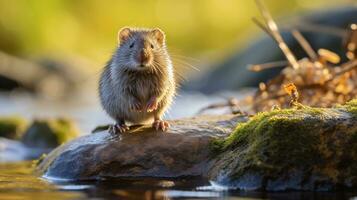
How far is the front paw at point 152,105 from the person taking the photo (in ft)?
25.9

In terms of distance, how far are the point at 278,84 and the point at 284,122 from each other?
11.2 ft

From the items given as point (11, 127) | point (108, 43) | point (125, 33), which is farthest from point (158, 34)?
point (108, 43)

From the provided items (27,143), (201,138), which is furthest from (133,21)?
(201,138)

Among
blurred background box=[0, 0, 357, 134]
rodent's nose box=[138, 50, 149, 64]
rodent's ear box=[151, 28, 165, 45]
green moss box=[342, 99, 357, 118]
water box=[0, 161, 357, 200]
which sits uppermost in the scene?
blurred background box=[0, 0, 357, 134]

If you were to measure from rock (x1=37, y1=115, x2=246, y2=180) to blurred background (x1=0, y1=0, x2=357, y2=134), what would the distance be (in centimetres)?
575

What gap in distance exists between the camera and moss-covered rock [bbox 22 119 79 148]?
37.1 feet

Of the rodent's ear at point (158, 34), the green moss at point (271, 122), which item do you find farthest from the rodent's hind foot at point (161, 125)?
the rodent's ear at point (158, 34)

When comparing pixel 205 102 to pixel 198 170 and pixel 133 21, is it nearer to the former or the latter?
pixel 198 170

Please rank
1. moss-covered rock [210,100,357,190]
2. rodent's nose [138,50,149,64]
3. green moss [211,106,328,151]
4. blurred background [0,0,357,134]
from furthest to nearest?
blurred background [0,0,357,134] → rodent's nose [138,50,149,64] → green moss [211,106,328,151] → moss-covered rock [210,100,357,190]

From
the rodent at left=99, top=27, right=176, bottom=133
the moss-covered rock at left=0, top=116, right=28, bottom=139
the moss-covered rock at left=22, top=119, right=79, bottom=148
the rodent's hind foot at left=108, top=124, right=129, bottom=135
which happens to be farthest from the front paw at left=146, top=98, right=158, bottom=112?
the moss-covered rock at left=0, top=116, right=28, bottom=139

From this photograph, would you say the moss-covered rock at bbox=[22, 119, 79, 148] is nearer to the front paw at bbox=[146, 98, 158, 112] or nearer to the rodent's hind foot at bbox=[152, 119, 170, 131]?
the front paw at bbox=[146, 98, 158, 112]

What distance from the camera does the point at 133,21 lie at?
3209 centimetres

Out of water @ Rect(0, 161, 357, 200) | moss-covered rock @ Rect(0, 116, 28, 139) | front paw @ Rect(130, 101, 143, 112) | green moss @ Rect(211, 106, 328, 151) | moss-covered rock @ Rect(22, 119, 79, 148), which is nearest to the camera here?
water @ Rect(0, 161, 357, 200)

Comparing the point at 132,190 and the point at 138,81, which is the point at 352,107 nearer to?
the point at 132,190
